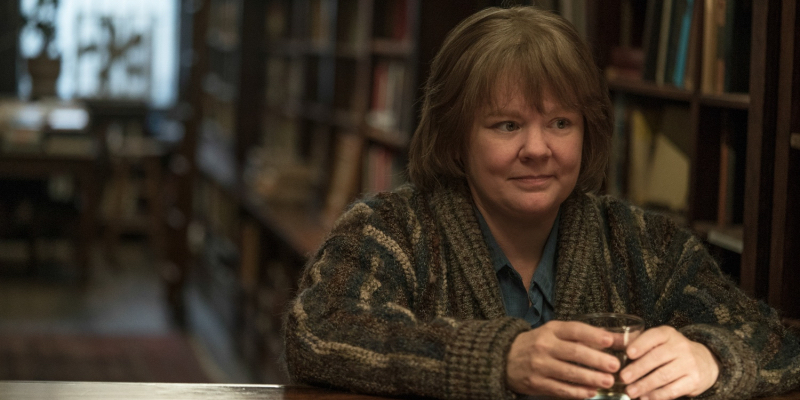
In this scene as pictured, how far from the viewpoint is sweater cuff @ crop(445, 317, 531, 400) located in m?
1.21

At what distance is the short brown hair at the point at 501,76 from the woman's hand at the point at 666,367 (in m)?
0.38

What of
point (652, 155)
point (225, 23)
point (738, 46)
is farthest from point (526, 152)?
point (225, 23)

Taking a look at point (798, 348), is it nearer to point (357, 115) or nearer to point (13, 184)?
point (357, 115)

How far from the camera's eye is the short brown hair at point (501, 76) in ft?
4.71

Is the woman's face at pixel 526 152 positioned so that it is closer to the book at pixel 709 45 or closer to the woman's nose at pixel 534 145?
the woman's nose at pixel 534 145

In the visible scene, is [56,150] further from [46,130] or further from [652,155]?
[652,155]

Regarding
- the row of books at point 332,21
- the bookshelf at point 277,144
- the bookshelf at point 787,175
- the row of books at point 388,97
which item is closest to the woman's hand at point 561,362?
the bookshelf at point 787,175

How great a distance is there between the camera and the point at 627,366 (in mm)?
1193

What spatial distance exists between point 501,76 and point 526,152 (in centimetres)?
11

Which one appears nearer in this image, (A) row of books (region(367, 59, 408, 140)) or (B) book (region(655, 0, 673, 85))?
(B) book (region(655, 0, 673, 85))

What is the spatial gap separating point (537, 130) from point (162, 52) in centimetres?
775

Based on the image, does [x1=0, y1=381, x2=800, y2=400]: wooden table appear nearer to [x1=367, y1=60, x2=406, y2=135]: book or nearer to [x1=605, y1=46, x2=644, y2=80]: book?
[x1=605, y1=46, x2=644, y2=80]: book

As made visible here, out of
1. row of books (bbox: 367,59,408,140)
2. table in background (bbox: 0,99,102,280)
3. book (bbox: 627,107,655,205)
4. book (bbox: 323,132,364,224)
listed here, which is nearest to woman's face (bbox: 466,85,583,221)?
book (bbox: 627,107,655,205)

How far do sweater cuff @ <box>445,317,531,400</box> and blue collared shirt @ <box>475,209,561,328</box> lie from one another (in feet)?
0.99
